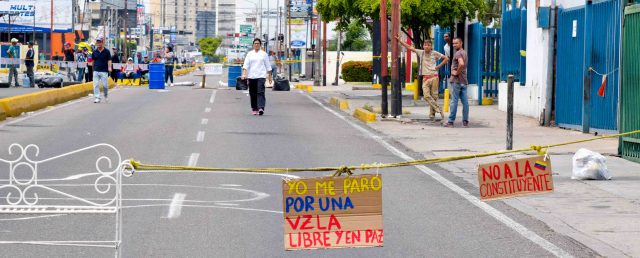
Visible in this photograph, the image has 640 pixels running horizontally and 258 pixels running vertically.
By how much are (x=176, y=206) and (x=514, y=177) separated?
448 cm

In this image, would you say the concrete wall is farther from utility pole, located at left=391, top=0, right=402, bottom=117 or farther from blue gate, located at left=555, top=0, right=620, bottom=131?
utility pole, located at left=391, top=0, right=402, bottom=117

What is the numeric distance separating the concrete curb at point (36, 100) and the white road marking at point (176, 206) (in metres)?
12.6

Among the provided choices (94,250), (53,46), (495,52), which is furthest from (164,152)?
(53,46)

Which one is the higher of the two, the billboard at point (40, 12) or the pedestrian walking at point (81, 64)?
the billboard at point (40, 12)

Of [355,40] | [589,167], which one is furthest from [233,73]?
[355,40]

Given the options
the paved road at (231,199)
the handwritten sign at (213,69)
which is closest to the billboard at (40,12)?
the handwritten sign at (213,69)

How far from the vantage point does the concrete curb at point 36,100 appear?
2472 centimetres

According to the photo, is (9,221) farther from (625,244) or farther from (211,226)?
(625,244)

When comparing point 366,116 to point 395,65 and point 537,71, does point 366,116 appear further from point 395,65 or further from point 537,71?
point 537,71

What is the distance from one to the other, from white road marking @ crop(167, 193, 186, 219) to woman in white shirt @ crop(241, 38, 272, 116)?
47.1 ft

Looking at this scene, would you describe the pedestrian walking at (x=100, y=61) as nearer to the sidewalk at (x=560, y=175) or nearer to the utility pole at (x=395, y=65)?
the utility pole at (x=395, y=65)

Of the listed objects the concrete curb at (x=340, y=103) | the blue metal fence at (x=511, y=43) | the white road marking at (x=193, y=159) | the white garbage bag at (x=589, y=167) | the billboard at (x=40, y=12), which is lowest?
the white road marking at (x=193, y=159)

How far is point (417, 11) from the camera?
3400 centimetres

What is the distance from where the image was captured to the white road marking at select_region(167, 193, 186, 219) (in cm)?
1081
